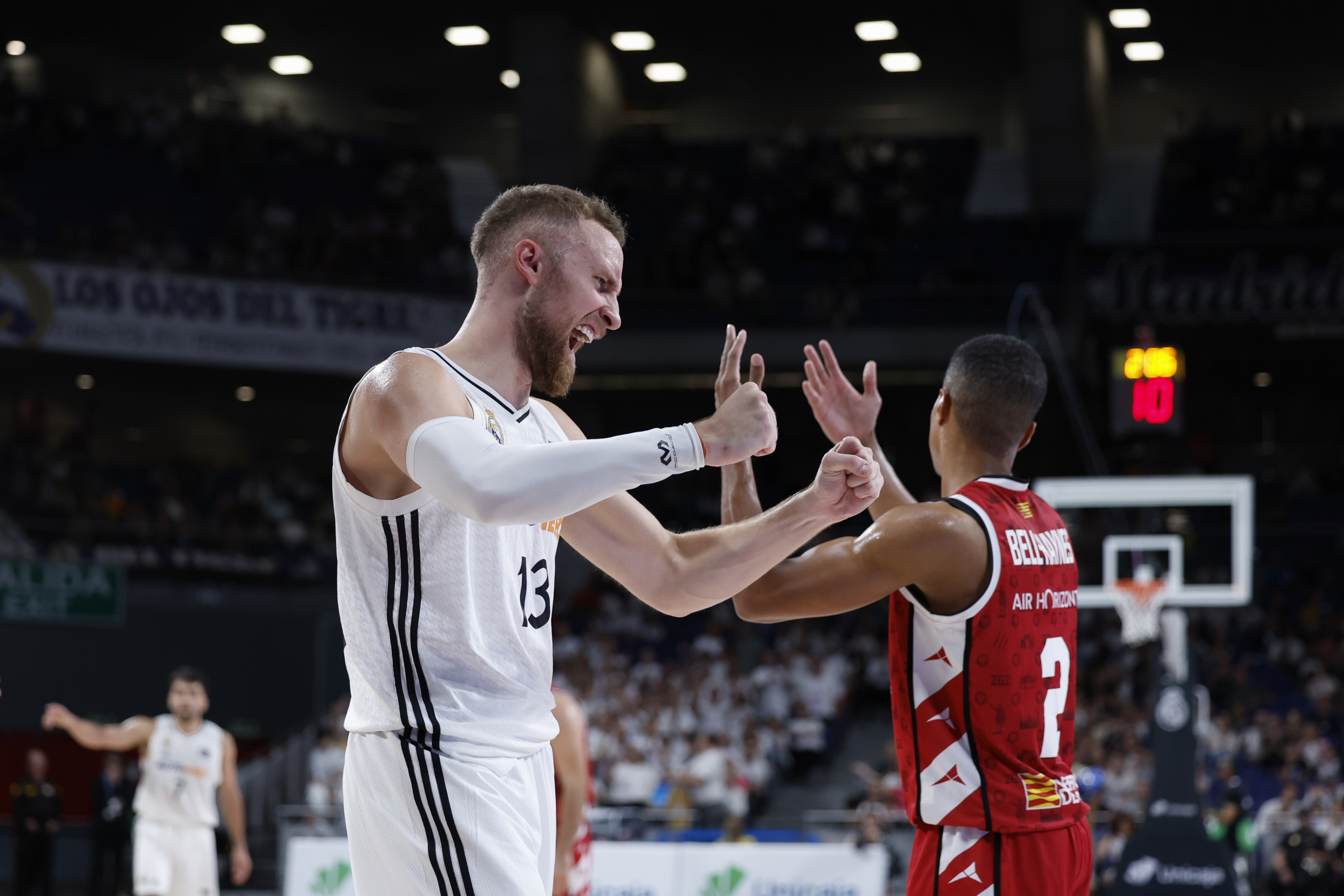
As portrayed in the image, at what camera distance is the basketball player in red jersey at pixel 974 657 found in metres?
4.25

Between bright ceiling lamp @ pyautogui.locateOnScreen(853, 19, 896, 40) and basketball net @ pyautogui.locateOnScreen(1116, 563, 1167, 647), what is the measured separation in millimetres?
18363

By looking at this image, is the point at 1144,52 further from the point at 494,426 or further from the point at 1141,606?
the point at 494,426

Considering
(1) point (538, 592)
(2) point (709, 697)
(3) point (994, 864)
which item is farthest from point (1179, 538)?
(1) point (538, 592)

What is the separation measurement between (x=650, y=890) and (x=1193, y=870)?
16.2 ft

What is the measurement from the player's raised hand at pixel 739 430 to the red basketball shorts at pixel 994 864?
5.08ft

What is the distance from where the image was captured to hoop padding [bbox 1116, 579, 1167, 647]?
563 inches

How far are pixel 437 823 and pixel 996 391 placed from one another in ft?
7.25

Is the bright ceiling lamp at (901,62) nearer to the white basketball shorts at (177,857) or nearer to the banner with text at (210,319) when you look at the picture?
the banner with text at (210,319)

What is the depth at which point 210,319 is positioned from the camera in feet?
85.7

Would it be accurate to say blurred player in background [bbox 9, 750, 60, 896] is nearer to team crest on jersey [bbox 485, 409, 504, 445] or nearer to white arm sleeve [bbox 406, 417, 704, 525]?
team crest on jersey [bbox 485, 409, 504, 445]

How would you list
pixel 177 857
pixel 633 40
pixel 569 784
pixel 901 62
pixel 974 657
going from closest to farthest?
pixel 974 657
pixel 569 784
pixel 177 857
pixel 633 40
pixel 901 62

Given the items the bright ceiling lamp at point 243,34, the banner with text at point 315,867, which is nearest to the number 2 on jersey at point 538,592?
the banner with text at point 315,867

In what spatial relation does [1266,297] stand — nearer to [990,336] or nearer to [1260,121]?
[1260,121]

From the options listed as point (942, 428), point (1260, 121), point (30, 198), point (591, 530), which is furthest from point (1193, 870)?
point (30, 198)
